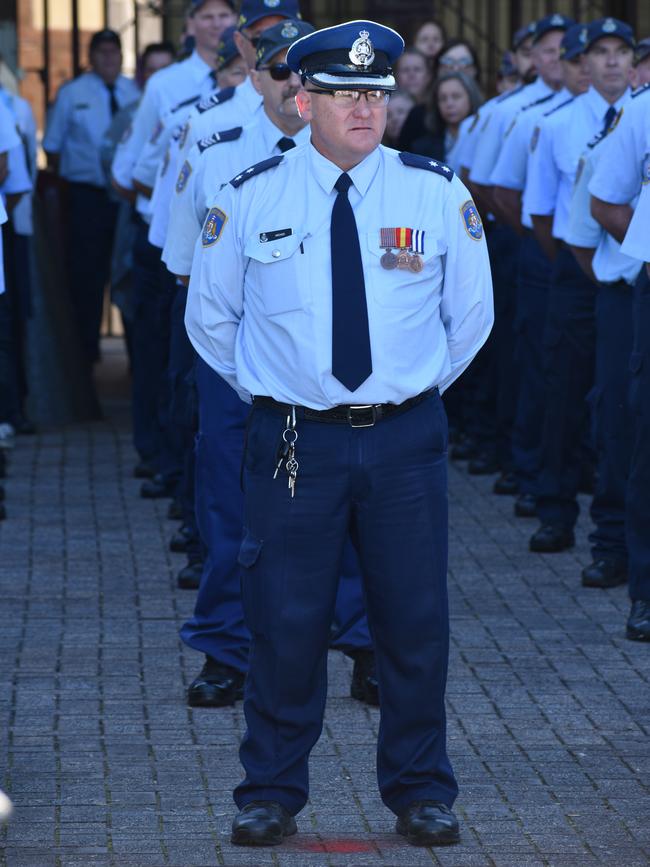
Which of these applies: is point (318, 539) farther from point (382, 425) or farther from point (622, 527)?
point (622, 527)

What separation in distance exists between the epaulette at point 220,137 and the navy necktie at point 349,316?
5.16 ft

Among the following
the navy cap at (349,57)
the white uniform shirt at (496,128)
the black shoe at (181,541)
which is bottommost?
the black shoe at (181,541)

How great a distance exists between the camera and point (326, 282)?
432cm

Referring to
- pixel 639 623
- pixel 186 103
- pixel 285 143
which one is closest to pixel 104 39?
pixel 186 103

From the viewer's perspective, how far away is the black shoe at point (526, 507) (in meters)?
8.78

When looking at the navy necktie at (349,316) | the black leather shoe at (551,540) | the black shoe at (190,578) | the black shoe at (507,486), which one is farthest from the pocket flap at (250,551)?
the black shoe at (507,486)

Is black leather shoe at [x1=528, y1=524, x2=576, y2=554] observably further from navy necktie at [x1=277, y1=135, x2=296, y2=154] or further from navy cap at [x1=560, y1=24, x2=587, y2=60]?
navy necktie at [x1=277, y1=135, x2=296, y2=154]

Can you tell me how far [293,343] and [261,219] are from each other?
0.32 meters

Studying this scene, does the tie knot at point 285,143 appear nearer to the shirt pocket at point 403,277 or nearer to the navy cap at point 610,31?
the shirt pocket at point 403,277

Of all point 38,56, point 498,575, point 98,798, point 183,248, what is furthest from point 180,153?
point 38,56

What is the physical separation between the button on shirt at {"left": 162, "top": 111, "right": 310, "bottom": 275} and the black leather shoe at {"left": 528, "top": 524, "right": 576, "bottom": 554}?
248cm

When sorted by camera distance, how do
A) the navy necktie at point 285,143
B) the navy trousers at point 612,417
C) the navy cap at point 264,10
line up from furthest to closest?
the navy trousers at point 612,417 < the navy cap at point 264,10 < the navy necktie at point 285,143

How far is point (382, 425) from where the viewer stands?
4.36 meters

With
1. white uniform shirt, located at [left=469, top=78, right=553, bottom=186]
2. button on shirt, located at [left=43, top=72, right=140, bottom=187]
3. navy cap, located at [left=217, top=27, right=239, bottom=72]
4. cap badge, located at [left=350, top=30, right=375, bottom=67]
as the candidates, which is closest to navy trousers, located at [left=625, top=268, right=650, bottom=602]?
navy cap, located at [left=217, top=27, right=239, bottom=72]
